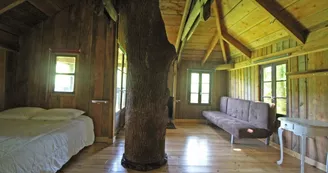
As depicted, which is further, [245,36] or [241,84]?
[241,84]

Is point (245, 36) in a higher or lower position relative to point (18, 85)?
higher

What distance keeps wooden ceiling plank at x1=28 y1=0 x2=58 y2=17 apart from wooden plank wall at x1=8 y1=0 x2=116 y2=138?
12 centimetres

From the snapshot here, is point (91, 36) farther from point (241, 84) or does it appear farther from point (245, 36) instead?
point (241, 84)

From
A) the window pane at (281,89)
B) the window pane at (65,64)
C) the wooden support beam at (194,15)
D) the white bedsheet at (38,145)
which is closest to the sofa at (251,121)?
the window pane at (281,89)

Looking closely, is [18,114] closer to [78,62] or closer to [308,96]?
[78,62]

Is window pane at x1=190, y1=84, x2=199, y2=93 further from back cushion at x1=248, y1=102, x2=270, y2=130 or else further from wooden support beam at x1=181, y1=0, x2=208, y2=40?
back cushion at x1=248, y1=102, x2=270, y2=130

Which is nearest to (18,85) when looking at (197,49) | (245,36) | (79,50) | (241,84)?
(79,50)

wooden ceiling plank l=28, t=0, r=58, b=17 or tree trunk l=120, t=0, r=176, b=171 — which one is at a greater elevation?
wooden ceiling plank l=28, t=0, r=58, b=17

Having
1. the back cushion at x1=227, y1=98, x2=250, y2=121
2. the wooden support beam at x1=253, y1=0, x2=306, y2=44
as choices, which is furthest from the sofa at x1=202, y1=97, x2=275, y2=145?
the wooden support beam at x1=253, y1=0, x2=306, y2=44

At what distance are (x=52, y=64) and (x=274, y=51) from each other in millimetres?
4744

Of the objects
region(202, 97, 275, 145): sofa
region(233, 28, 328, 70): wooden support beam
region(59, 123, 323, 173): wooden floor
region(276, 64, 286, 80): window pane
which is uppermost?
region(233, 28, 328, 70): wooden support beam

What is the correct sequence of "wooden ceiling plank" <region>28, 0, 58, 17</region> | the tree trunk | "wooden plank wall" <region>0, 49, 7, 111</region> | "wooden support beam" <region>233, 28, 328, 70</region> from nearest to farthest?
1. the tree trunk
2. "wooden support beam" <region>233, 28, 328, 70</region>
3. "wooden ceiling plank" <region>28, 0, 58, 17</region>
4. "wooden plank wall" <region>0, 49, 7, 111</region>

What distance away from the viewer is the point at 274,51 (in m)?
3.76

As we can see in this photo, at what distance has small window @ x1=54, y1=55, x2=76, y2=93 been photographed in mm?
3686
